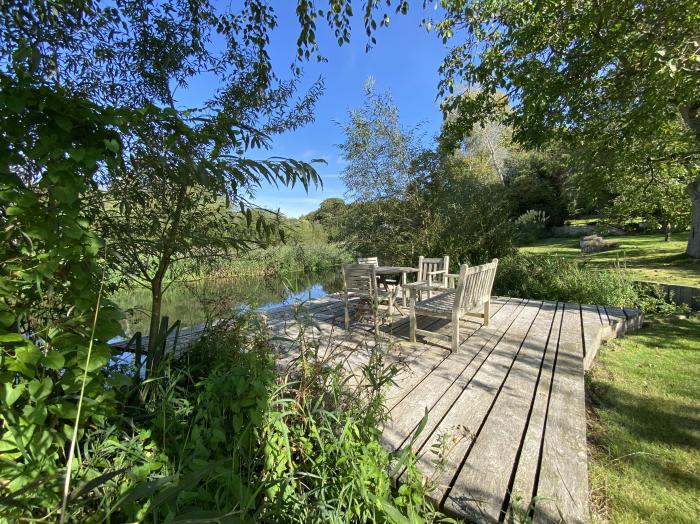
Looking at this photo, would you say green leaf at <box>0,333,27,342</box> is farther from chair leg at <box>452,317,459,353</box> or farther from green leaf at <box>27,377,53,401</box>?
chair leg at <box>452,317,459,353</box>

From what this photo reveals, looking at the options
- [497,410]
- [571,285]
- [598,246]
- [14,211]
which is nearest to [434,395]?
[497,410]

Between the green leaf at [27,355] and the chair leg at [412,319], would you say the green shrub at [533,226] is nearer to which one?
the chair leg at [412,319]

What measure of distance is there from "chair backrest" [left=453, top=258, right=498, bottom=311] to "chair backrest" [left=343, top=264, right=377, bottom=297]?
105 cm

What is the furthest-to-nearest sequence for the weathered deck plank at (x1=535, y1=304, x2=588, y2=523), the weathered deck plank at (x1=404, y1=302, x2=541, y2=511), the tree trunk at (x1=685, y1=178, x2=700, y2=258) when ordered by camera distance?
1. the tree trunk at (x1=685, y1=178, x2=700, y2=258)
2. the weathered deck plank at (x1=404, y1=302, x2=541, y2=511)
3. the weathered deck plank at (x1=535, y1=304, x2=588, y2=523)

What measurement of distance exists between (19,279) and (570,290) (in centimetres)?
721

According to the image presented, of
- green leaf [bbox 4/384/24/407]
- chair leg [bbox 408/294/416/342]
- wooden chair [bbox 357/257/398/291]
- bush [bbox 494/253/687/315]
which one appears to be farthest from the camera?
bush [bbox 494/253/687/315]

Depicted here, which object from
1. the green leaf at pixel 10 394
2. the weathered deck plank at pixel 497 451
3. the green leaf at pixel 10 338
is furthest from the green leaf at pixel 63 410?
the weathered deck plank at pixel 497 451

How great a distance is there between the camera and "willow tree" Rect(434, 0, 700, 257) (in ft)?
10.5

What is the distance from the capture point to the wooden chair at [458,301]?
3.17m

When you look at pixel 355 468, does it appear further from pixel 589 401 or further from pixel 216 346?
pixel 589 401

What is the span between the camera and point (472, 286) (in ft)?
11.3

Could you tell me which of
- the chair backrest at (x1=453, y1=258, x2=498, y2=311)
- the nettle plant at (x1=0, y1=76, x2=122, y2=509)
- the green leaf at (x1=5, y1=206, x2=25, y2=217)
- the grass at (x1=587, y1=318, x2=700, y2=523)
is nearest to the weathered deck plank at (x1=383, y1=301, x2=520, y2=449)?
the chair backrest at (x1=453, y1=258, x2=498, y2=311)

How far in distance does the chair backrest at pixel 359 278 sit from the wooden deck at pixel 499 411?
1.63ft

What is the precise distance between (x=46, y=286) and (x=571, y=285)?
722 centimetres
